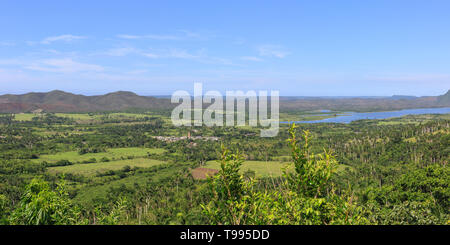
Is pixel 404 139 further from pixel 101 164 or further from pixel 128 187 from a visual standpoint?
pixel 101 164

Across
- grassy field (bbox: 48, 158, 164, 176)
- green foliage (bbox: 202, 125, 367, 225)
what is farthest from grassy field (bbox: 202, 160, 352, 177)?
green foliage (bbox: 202, 125, 367, 225)

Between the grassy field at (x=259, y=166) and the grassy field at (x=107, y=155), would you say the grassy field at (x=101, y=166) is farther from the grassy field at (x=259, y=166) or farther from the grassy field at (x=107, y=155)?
the grassy field at (x=259, y=166)

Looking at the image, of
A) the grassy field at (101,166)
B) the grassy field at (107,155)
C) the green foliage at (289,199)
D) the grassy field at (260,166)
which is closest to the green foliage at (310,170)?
the green foliage at (289,199)

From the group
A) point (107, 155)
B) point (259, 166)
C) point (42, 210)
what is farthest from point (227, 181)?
point (107, 155)

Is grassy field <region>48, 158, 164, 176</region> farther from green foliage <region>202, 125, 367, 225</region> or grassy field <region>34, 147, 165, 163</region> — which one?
green foliage <region>202, 125, 367, 225</region>

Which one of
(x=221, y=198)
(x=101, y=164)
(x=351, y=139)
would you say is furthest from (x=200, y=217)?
(x=351, y=139)

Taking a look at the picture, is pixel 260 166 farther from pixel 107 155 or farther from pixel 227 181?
pixel 227 181
